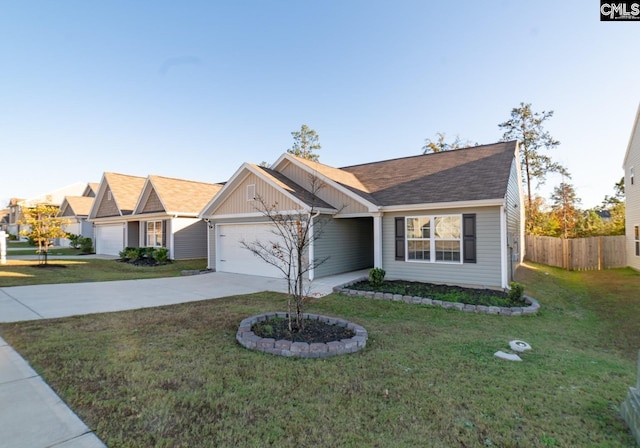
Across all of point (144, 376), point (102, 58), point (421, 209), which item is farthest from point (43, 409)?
point (102, 58)

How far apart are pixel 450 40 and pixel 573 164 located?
21.7 meters

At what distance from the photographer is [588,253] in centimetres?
1554

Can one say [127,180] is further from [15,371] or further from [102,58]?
[15,371]

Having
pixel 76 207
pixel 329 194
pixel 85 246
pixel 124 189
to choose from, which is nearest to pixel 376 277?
pixel 329 194

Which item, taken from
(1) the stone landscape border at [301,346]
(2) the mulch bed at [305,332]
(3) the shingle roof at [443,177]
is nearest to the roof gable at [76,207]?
(3) the shingle roof at [443,177]

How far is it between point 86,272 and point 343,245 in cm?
1096

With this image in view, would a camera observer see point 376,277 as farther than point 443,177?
No

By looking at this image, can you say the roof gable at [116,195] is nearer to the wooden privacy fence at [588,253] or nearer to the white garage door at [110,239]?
the white garage door at [110,239]

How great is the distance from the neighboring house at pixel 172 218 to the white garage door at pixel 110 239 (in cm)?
284

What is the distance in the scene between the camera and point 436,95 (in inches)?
603

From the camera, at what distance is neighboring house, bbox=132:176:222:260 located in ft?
56.8

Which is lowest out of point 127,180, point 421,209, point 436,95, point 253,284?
point 253,284

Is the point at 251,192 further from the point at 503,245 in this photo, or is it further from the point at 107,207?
the point at 107,207

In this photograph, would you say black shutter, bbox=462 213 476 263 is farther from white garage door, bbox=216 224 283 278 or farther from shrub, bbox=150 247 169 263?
shrub, bbox=150 247 169 263
